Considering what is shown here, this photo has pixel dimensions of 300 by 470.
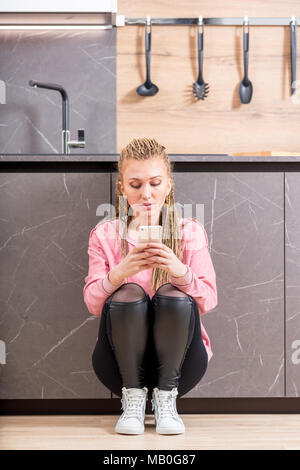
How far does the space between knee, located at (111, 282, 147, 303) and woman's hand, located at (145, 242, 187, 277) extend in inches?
3.3

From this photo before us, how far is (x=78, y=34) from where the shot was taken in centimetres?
234

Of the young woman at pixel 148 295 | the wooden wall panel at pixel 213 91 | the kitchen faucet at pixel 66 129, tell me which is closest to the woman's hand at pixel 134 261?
the young woman at pixel 148 295

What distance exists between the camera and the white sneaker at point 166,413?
4.80 feet

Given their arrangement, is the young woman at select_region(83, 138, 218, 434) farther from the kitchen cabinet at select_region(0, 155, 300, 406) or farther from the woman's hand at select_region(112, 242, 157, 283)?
the kitchen cabinet at select_region(0, 155, 300, 406)

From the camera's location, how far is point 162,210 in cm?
159

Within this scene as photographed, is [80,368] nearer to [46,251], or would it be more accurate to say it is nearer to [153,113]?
[46,251]

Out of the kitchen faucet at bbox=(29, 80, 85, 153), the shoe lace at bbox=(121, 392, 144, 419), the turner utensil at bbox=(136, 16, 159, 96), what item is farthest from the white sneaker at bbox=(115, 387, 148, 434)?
the turner utensil at bbox=(136, 16, 159, 96)

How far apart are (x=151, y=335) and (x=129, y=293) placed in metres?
0.13

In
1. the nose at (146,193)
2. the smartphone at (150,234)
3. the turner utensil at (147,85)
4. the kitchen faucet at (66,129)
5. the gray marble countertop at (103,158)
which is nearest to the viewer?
the smartphone at (150,234)

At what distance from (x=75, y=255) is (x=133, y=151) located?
36 cm

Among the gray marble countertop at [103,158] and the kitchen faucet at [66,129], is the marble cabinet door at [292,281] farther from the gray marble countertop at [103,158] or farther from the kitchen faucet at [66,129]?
the kitchen faucet at [66,129]

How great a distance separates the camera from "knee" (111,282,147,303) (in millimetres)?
1428

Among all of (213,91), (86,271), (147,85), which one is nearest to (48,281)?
(86,271)
